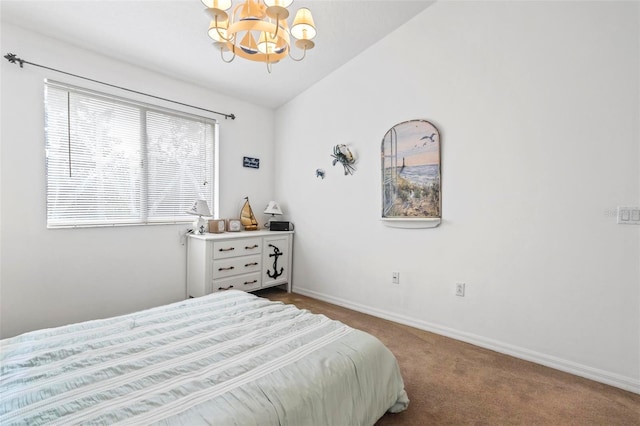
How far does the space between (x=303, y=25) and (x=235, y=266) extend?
239cm

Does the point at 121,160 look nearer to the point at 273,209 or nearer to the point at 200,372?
the point at 273,209

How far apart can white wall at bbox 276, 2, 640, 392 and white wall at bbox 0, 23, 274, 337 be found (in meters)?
1.99

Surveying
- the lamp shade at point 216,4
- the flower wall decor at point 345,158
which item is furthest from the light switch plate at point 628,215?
the lamp shade at point 216,4

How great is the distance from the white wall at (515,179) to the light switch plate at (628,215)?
4 centimetres

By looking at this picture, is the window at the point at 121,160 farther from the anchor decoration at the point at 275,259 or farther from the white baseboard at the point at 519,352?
the white baseboard at the point at 519,352

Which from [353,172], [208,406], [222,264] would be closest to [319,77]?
[353,172]

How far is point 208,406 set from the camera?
1.03 m

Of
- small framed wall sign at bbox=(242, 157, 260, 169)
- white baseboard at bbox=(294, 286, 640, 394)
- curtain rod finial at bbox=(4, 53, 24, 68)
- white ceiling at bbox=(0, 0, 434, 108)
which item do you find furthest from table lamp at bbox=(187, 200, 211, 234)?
white baseboard at bbox=(294, 286, 640, 394)

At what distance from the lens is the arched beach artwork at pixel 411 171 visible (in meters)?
2.81

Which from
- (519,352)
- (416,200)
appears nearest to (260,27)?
(416,200)

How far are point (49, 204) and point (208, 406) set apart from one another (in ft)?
8.19

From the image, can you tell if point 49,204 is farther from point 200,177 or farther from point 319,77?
point 319,77

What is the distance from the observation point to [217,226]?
3.54m

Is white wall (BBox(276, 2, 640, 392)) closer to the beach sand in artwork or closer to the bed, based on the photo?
the beach sand in artwork
